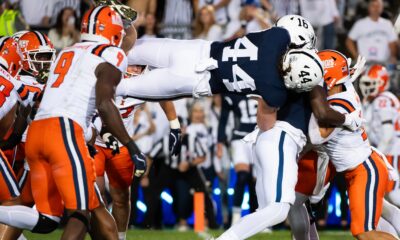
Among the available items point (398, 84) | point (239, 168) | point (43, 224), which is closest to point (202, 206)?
point (239, 168)

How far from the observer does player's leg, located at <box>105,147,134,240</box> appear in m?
9.93

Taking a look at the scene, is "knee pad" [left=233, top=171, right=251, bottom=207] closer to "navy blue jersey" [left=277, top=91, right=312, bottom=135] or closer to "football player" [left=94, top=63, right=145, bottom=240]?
"football player" [left=94, top=63, right=145, bottom=240]

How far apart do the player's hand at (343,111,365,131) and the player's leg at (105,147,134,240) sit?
89.0 inches

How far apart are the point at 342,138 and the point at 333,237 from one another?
3809 mm

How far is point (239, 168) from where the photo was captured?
13367 mm

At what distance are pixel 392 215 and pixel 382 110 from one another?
13.6 ft

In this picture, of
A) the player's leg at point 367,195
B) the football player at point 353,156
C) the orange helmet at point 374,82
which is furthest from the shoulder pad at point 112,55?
the orange helmet at point 374,82

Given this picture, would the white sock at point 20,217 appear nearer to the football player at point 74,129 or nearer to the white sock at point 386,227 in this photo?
the football player at point 74,129

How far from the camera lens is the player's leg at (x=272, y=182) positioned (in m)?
8.07

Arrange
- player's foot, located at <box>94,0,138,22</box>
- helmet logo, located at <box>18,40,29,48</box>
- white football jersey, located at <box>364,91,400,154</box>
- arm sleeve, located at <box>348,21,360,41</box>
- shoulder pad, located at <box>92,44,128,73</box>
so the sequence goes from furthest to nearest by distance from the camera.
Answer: arm sleeve, located at <box>348,21,360,41</box> → white football jersey, located at <box>364,91,400,154</box> → helmet logo, located at <box>18,40,29,48</box> → player's foot, located at <box>94,0,138,22</box> → shoulder pad, located at <box>92,44,128,73</box>

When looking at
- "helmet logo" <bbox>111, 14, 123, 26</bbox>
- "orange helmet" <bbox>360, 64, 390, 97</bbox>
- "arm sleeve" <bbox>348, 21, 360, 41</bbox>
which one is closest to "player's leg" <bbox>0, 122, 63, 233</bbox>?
"helmet logo" <bbox>111, 14, 123, 26</bbox>

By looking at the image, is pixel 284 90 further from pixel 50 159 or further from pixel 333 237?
pixel 333 237

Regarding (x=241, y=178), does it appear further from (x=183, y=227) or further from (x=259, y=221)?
(x=259, y=221)

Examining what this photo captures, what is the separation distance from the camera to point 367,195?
8.48 meters
